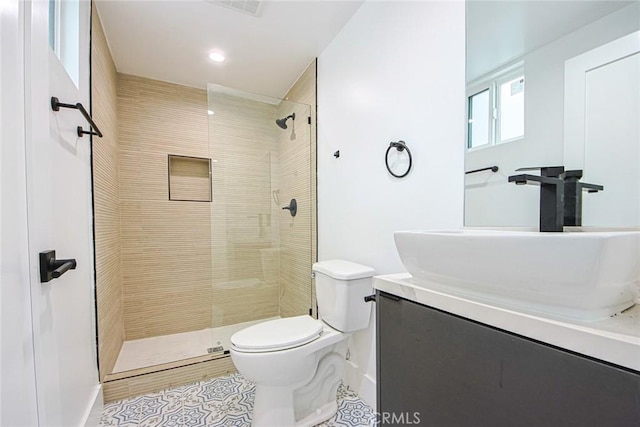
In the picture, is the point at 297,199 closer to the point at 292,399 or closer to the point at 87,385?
the point at 292,399

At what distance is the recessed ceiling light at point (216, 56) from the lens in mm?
2090

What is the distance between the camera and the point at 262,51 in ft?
6.74

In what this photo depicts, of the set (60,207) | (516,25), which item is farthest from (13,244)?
(516,25)

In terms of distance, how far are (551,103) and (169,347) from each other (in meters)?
2.75

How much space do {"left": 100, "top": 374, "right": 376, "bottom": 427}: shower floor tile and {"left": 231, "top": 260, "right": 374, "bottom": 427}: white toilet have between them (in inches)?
5.3

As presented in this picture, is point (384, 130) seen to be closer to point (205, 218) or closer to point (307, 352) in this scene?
point (307, 352)

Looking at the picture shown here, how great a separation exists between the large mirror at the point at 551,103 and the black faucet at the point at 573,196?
13mm

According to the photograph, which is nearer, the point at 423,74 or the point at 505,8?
the point at 505,8

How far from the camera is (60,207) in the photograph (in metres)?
1.08

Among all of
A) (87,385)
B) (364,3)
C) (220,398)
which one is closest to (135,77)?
(364,3)

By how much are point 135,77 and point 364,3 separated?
6.53 ft

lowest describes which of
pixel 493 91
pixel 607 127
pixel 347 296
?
pixel 347 296

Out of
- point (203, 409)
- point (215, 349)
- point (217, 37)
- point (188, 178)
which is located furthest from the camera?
point (188, 178)

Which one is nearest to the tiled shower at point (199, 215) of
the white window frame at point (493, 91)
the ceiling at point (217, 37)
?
the ceiling at point (217, 37)
